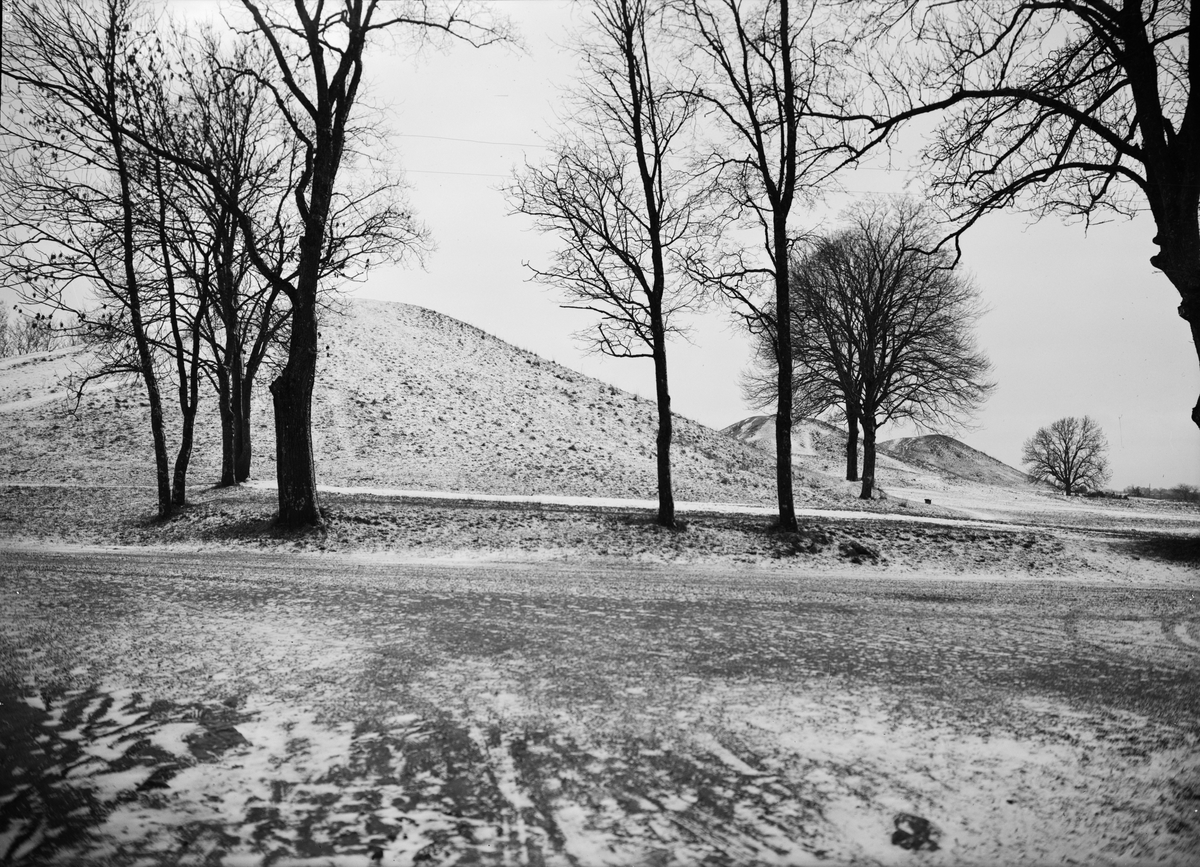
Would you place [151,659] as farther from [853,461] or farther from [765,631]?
[853,461]

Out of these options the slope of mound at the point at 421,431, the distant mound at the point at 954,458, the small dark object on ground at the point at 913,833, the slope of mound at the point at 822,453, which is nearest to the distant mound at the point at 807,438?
the slope of mound at the point at 822,453

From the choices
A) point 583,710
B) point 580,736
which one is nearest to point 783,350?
point 583,710

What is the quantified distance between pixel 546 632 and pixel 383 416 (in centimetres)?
2638

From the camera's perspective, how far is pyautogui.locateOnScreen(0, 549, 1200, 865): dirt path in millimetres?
2268

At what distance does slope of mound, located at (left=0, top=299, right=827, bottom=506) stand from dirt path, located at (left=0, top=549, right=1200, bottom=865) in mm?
15107

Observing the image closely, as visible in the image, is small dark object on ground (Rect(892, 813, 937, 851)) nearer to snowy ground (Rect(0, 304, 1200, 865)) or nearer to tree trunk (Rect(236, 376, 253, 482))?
snowy ground (Rect(0, 304, 1200, 865))

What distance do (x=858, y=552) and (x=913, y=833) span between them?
32.3 feet

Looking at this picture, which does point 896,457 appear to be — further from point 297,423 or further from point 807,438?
point 297,423

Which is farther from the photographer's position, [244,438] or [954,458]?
[954,458]

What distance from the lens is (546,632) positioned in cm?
516

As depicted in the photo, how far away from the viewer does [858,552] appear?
1146 centimetres

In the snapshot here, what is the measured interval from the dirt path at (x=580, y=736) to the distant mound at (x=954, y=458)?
168ft

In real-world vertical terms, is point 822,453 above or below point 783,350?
below

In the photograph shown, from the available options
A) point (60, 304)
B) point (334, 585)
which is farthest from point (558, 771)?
point (60, 304)
